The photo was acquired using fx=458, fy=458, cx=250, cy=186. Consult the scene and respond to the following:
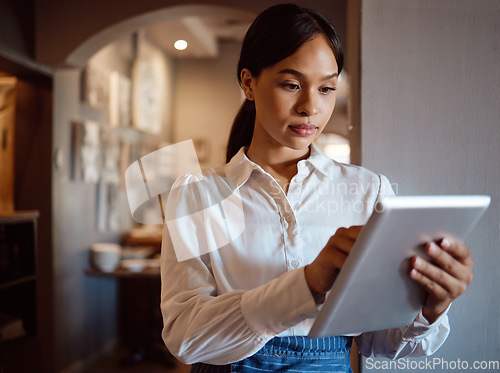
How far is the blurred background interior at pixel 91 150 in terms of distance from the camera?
1.20 meters

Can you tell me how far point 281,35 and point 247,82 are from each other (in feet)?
0.45

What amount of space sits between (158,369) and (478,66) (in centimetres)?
336

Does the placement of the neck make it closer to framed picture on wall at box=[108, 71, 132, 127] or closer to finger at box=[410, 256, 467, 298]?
finger at box=[410, 256, 467, 298]

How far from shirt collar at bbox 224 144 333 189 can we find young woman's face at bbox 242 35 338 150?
0.34 ft

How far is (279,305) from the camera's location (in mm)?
713

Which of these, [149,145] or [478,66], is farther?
[149,145]

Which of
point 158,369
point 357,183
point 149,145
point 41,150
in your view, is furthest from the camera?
point 149,145

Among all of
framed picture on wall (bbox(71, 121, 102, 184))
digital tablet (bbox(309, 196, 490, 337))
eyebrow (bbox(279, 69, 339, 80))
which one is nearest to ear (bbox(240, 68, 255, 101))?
eyebrow (bbox(279, 69, 339, 80))

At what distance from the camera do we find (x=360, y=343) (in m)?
1.00

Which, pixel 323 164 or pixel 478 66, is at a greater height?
pixel 478 66

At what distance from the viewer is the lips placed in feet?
2.88

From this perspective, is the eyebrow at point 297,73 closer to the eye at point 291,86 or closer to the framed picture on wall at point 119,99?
the eye at point 291,86

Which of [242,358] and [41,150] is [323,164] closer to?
[242,358]

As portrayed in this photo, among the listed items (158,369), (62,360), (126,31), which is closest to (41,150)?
(126,31)
